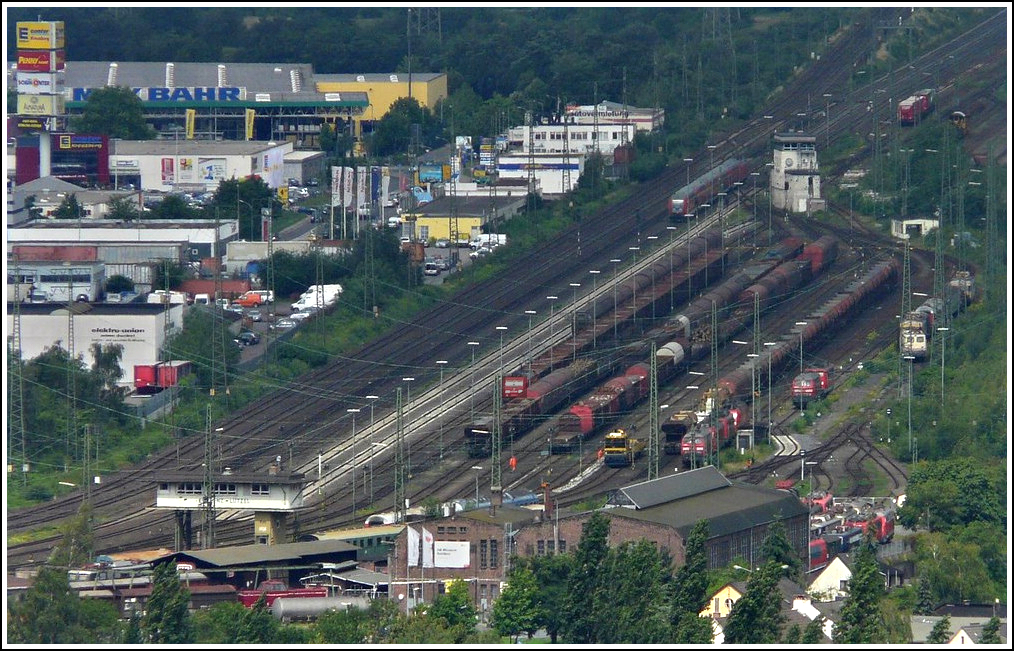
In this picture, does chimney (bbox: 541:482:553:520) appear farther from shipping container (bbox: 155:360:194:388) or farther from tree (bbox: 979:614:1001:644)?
shipping container (bbox: 155:360:194:388)

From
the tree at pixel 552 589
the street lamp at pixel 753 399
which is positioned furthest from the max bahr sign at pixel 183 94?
the tree at pixel 552 589

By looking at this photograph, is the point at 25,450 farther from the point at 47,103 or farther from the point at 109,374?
the point at 47,103

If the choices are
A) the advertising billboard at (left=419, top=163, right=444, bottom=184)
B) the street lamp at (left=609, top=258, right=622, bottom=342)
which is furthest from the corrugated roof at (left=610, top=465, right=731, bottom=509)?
the advertising billboard at (left=419, top=163, right=444, bottom=184)

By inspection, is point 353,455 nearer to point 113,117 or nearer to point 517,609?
point 517,609

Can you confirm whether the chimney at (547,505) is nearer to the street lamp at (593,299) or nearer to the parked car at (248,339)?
the street lamp at (593,299)

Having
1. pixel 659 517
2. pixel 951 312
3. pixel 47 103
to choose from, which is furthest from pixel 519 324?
pixel 47 103
